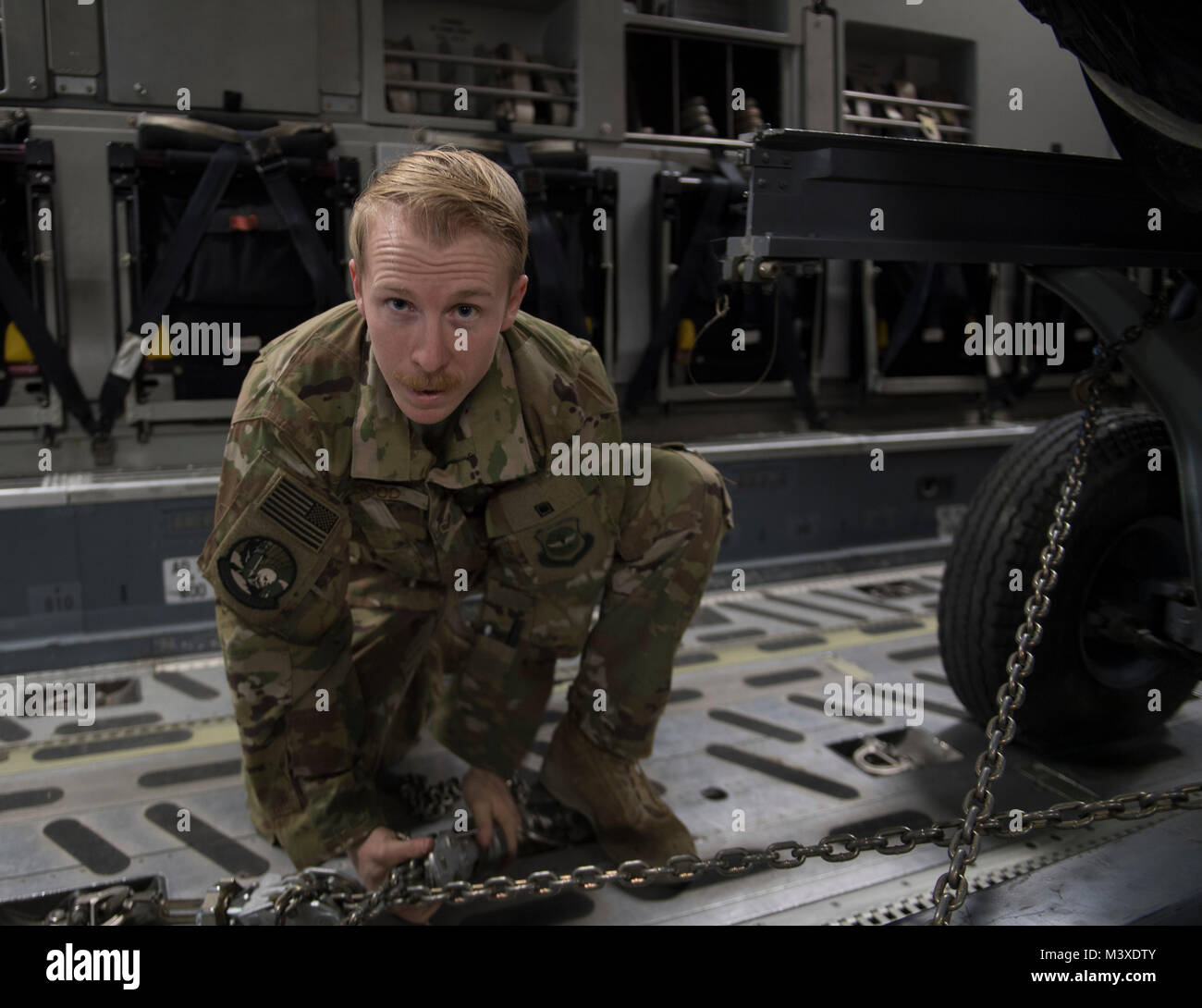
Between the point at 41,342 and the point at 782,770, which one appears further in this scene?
the point at 41,342

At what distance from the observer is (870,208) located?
1527 millimetres

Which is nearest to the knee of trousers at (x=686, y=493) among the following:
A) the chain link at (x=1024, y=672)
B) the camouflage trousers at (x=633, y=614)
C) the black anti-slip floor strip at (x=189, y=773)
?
the camouflage trousers at (x=633, y=614)

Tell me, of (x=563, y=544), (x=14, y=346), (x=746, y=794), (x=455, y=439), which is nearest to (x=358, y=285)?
(x=455, y=439)

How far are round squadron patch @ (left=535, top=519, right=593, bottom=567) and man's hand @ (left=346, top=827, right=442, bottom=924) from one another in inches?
21.4

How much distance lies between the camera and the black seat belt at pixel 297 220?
3.03 meters

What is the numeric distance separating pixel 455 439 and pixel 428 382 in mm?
234

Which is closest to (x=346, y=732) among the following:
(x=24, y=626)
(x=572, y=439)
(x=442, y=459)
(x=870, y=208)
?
(x=442, y=459)

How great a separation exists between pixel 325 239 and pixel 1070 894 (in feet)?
9.07

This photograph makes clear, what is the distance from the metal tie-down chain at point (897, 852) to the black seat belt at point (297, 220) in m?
1.98

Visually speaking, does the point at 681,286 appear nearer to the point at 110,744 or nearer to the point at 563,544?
the point at 563,544

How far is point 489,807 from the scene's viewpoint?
6.10 feet

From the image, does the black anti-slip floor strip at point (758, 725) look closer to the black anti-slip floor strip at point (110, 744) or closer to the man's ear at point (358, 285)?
the black anti-slip floor strip at point (110, 744)
